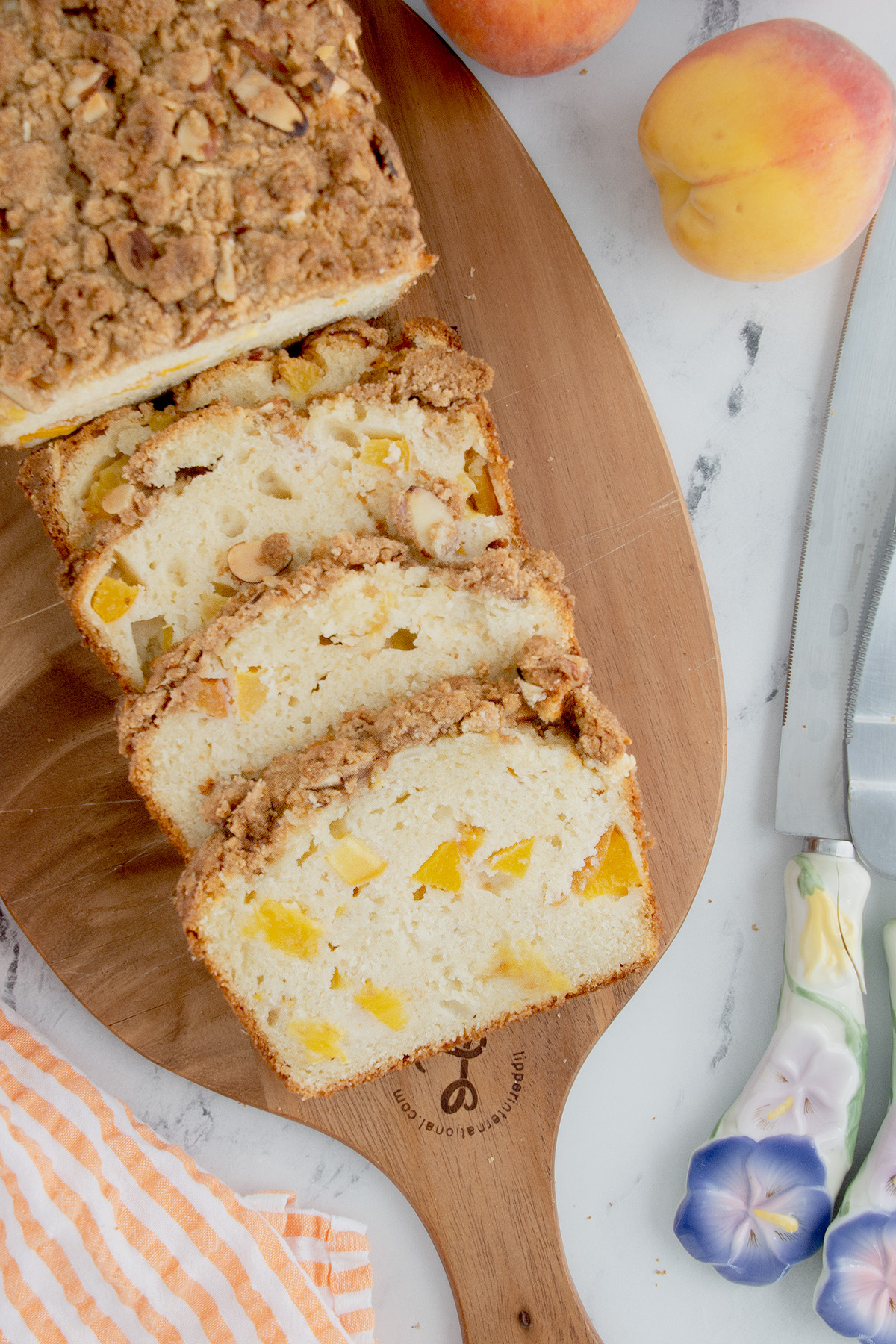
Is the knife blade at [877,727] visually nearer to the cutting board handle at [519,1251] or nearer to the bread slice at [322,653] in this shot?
the bread slice at [322,653]

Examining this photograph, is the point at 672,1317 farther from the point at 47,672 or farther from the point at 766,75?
the point at 766,75

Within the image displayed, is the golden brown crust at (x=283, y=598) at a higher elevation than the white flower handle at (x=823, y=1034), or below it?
higher

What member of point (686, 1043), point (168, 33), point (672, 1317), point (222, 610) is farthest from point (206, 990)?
point (168, 33)

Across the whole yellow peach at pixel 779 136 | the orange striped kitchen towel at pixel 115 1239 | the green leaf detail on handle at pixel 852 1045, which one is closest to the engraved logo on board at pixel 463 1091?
the orange striped kitchen towel at pixel 115 1239

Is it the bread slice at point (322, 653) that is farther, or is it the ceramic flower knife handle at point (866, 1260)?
the ceramic flower knife handle at point (866, 1260)

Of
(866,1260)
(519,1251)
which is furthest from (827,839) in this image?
(519,1251)

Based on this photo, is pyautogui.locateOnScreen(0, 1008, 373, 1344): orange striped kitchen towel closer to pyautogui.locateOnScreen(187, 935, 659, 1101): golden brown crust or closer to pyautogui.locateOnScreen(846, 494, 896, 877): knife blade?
pyautogui.locateOnScreen(187, 935, 659, 1101): golden brown crust
